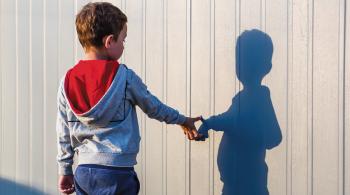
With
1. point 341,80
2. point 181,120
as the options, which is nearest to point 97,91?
point 181,120

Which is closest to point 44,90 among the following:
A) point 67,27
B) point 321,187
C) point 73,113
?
point 67,27

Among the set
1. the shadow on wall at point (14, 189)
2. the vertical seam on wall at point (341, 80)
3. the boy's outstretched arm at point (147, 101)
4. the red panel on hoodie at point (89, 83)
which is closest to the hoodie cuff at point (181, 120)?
the boy's outstretched arm at point (147, 101)

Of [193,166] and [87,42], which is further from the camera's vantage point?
[193,166]

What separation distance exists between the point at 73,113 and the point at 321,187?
1.14 m

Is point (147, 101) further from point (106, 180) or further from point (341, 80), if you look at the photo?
point (341, 80)

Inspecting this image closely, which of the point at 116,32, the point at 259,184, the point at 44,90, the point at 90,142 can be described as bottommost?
the point at 259,184

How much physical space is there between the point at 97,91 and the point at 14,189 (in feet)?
5.01

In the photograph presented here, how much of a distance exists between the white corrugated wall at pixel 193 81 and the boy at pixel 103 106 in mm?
529

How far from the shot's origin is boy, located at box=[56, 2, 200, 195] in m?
2.60

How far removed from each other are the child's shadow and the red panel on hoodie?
0.69m

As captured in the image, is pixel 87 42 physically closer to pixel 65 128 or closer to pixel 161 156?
pixel 65 128

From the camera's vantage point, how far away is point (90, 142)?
2.69 meters

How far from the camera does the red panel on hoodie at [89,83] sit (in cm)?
260

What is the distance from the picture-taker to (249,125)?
301 cm
